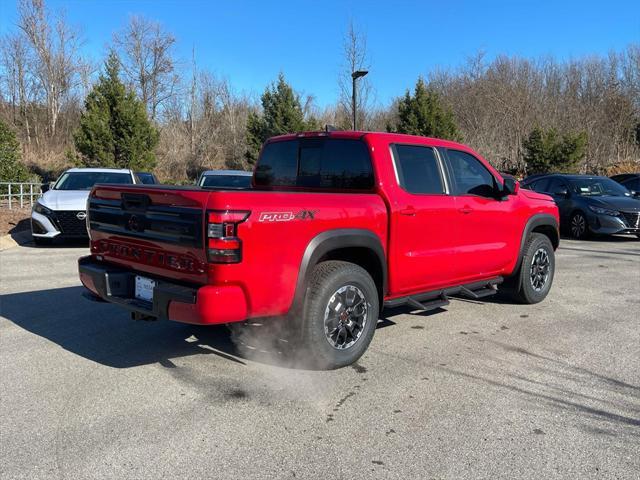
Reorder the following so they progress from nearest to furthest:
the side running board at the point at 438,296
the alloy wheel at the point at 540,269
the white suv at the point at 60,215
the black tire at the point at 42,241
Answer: the side running board at the point at 438,296
the alloy wheel at the point at 540,269
the white suv at the point at 60,215
the black tire at the point at 42,241

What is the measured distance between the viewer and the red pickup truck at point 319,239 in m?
3.49

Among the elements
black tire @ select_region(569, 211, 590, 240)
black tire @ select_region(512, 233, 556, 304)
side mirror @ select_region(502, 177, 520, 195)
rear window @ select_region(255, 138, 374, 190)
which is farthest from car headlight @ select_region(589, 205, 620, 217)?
rear window @ select_region(255, 138, 374, 190)

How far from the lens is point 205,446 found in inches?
119

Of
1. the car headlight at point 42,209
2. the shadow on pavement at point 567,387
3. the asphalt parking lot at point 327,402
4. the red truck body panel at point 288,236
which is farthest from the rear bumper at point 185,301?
the car headlight at point 42,209

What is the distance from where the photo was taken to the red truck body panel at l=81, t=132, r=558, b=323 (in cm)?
347

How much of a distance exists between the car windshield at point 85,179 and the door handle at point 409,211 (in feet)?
28.4

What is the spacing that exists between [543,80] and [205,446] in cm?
4047

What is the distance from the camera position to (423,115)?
25.6 metres

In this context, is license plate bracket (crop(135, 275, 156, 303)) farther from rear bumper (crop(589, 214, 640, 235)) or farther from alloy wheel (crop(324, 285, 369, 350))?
rear bumper (crop(589, 214, 640, 235))

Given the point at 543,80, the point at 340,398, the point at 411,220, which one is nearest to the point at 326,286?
the point at 340,398

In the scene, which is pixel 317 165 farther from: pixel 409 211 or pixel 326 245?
pixel 326 245

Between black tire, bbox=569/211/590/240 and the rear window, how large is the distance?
399 inches

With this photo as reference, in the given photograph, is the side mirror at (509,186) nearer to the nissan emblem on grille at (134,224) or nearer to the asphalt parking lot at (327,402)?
the asphalt parking lot at (327,402)

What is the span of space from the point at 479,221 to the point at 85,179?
30.3ft
